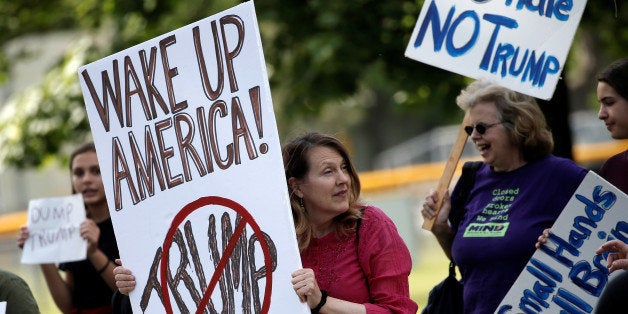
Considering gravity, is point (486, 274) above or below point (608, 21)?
below

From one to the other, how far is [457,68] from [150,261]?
5.41 feet

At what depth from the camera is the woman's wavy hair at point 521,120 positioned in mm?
4730

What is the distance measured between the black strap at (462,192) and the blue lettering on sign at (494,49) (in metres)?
0.43

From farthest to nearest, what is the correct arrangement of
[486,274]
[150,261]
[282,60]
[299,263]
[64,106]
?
[64,106] < [282,60] < [486,274] < [150,261] < [299,263]

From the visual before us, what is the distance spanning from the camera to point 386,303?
4.07m

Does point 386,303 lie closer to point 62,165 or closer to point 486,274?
point 486,274

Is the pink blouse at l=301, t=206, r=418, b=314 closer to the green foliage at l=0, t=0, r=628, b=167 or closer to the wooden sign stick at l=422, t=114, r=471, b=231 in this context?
the wooden sign stick at l=422, t=114, r=471, b=231

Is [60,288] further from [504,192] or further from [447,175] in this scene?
[504,192]

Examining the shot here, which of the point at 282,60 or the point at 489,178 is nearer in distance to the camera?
the point at 489,178

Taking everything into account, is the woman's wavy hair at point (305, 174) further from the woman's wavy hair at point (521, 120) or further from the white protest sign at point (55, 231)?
the white protest sign at point (55, 231)

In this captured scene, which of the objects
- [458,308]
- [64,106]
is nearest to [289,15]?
[64,106]

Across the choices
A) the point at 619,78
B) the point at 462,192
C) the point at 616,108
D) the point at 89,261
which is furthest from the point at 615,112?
the point at 89,261

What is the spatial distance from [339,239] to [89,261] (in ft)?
6.28

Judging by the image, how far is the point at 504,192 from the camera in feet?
15.5
